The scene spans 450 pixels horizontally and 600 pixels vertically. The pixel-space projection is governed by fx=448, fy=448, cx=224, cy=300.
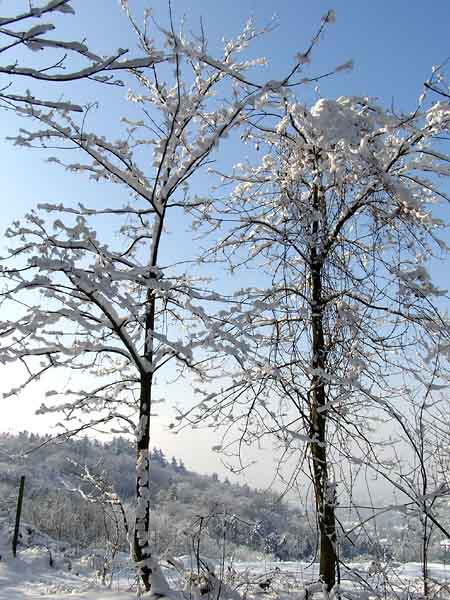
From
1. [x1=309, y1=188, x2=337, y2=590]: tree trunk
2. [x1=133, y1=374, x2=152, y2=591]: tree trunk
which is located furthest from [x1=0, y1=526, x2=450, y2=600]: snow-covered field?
[x1=133, y1=374, x2=152, y2=591]: tree trunk

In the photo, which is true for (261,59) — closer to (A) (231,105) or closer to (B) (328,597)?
(A) (231,105)

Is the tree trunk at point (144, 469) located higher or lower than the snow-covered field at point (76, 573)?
higher

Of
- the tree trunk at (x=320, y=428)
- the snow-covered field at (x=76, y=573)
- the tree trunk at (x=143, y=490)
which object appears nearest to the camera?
the tree trunk at (x=143, y=490)

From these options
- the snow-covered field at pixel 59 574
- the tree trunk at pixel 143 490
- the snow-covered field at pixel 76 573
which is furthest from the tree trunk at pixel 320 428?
the tree trunk at pixel 143 490

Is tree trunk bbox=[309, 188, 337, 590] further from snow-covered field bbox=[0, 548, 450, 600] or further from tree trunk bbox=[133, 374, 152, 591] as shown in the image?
tree trunk bbox=[133, 374, 152, 591]

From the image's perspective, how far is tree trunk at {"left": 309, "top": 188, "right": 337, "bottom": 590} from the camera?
3506 mm

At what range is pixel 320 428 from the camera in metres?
4.00

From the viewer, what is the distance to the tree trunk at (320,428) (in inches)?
138

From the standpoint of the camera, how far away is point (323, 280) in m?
4.31

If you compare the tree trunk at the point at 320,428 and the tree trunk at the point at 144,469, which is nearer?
the tree trunk at the point at 144,469

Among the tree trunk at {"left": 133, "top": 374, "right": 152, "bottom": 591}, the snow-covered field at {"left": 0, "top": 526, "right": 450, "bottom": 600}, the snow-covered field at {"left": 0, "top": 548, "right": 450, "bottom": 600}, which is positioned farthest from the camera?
the snow-covered field at {"left": 0, "top": 548, "right": 450, "bottom": 600}

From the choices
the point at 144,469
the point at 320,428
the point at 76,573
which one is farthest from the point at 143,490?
the point at 76,573

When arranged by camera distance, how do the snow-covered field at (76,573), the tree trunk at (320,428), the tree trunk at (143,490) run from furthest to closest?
the snow-covered field at (76,573), the tree trunk at (320,428), the tree trunk at (143,490)

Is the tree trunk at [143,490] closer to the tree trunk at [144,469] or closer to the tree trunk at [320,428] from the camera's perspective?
the tree trunk at [144,469]
